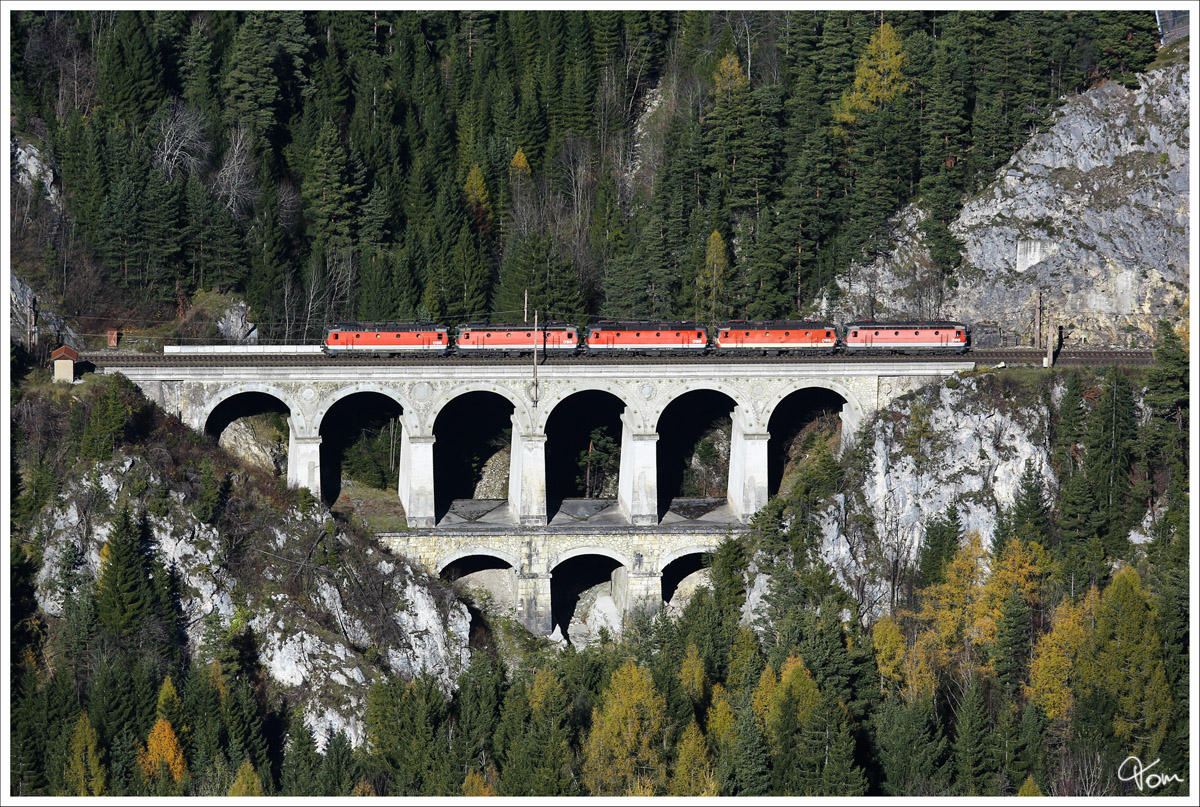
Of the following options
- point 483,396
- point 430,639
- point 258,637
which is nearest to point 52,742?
point 258,637

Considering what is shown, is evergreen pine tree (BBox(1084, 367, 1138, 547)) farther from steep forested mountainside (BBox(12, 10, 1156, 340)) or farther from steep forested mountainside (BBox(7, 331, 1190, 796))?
steep forested mountainside (BBox(12, 10, 1156, 340))

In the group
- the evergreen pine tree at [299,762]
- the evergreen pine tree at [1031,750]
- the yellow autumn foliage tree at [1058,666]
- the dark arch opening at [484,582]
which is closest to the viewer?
the evergreen pine tree at [299,762]

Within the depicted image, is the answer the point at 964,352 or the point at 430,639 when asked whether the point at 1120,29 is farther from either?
the point at 430,639

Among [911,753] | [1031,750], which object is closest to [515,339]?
[911,753]

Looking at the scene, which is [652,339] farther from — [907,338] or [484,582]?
[484,582]

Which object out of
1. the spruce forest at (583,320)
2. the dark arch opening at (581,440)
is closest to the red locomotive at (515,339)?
the dark arch opening at (581,440)
